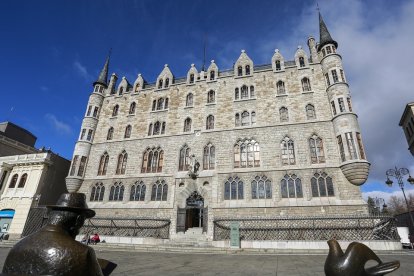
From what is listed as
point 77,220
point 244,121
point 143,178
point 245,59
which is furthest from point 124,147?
point 77,220

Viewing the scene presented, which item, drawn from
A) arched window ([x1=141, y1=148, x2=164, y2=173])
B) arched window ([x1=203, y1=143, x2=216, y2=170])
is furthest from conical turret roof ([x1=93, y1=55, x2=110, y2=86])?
arched window ([x1=203, y1=143, x2=216, y2=170])

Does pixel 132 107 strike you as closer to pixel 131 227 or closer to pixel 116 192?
pixel 116 192

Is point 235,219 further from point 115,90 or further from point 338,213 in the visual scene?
point 115,90

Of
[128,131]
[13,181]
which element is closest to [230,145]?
[128,131]

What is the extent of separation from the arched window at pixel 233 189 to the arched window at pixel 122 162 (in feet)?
36.5

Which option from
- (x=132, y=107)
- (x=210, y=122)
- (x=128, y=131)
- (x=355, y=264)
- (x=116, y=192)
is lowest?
(x=355, y=264)

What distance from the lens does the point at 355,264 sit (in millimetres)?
3020

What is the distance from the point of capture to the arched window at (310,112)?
70.2 feet

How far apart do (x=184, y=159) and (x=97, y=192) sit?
31.7ft

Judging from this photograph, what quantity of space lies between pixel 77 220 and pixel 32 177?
28190 millimetres

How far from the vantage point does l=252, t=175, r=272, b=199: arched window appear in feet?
63.7

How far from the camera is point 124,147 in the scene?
25.4m

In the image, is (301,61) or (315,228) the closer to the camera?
(315,228)

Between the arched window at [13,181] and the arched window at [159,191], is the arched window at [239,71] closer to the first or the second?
the arched window at [159,191]
